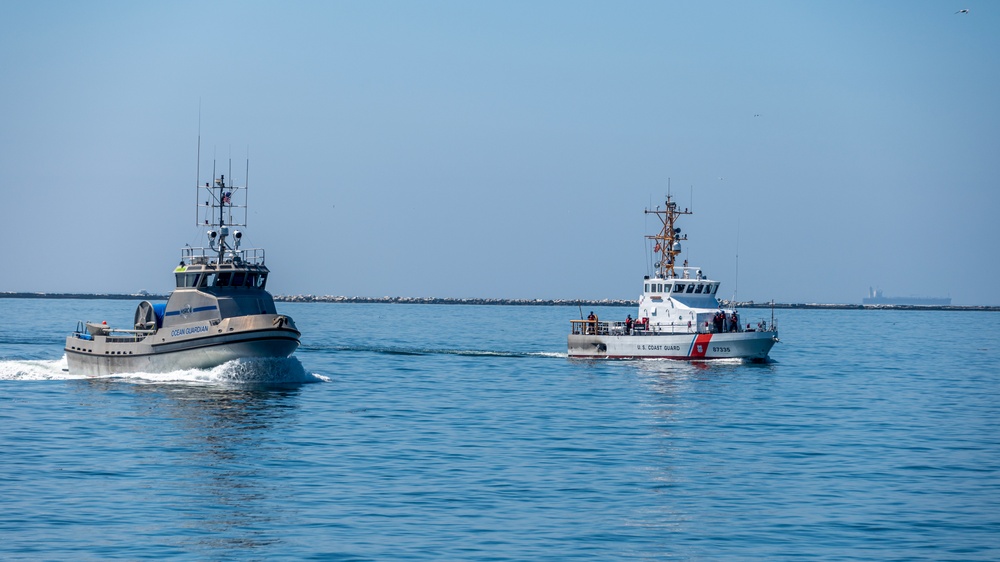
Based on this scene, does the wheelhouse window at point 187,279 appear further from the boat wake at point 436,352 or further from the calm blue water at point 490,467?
the boat wake at point 436,352

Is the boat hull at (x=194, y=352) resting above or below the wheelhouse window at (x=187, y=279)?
below

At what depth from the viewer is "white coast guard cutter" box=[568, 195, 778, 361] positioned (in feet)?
211

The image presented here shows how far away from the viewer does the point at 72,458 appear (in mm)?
29375

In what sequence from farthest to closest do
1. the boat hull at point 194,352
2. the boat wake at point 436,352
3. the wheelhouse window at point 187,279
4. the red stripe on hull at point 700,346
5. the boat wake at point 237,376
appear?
the boat wake at point 436,352, the red stripe on hull at point 700,346, the wheelhouse window at point 187,279, the boat wake at point 237,376, the boat hull at point 194,352

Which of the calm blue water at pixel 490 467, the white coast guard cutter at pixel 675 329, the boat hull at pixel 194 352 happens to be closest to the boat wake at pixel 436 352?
the white coast guard cutter at pixel 675 329

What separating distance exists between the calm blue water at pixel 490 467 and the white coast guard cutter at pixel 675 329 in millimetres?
8574

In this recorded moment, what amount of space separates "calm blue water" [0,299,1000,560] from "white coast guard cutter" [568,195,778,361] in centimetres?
857

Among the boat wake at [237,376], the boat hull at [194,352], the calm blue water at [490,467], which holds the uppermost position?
the boat hull at [194,352]

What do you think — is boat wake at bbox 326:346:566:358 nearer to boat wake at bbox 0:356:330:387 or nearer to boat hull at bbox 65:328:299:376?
boat wake at bbox 0:356:330:387

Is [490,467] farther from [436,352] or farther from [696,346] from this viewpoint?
[436,352]

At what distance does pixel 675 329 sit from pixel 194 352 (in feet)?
98.4

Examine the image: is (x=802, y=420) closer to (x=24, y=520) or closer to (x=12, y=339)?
(x=24, y=520)

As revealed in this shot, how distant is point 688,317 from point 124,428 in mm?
38766

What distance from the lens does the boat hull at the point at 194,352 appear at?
156 feet
